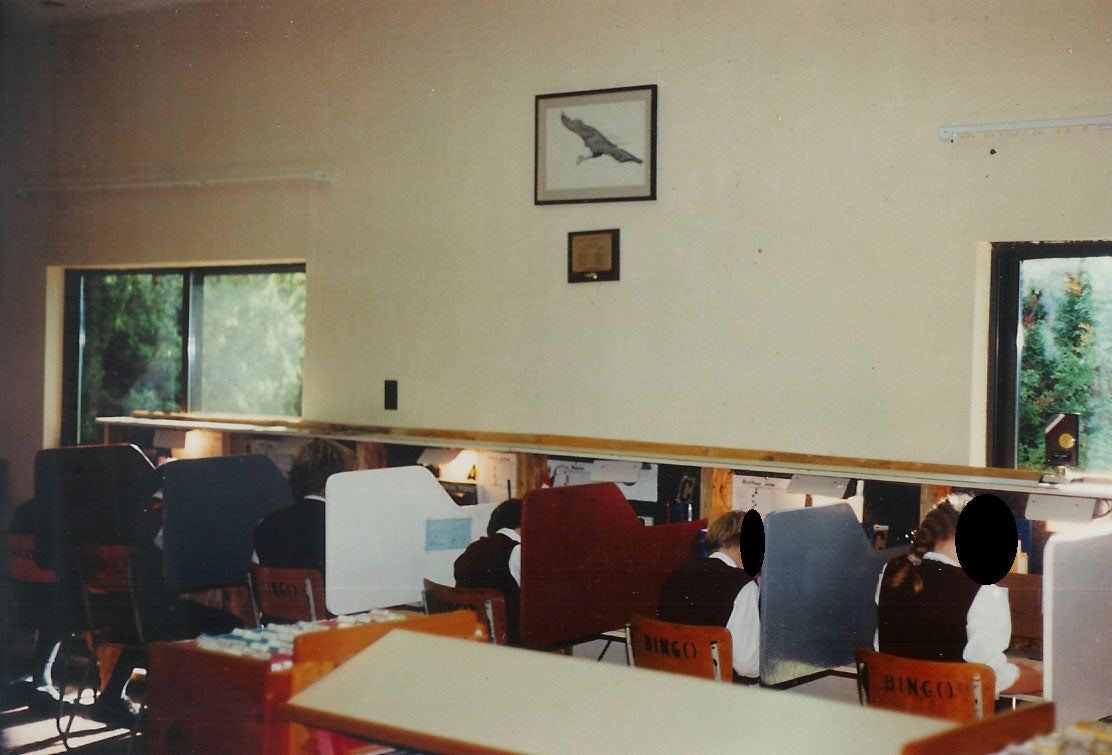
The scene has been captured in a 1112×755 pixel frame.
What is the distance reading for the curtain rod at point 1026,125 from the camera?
4.14 metres

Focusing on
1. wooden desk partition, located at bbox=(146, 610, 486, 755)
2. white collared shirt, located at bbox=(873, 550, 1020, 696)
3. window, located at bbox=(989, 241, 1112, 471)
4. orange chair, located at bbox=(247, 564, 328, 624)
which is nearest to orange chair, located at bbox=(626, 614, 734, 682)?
white collared shirt, located at bbox=(873, 550, 1020, 696)

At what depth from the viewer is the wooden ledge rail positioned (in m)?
4.42

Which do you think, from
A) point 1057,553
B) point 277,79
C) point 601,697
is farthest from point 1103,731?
point 277,79

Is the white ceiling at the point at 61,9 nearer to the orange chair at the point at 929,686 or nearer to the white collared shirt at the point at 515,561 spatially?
the white collared shirt at the point at 515,561

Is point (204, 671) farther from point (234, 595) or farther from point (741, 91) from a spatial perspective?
point (741, 91)

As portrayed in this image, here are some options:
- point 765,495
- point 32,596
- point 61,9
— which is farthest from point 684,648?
point 61,9

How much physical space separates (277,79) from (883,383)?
3887 mm

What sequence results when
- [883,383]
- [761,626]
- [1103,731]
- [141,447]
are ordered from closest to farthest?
[1103,731] < [761,626] < [883,383] < [141,447]

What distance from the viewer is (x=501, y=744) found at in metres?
1.78

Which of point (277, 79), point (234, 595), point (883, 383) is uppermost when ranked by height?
point (277, 79)

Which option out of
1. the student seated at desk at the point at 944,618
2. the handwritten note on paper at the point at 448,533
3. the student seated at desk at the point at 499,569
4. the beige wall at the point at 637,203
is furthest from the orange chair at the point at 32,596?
the student seated at desk at the point at 944,618

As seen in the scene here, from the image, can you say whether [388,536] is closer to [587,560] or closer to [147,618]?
[587,560]

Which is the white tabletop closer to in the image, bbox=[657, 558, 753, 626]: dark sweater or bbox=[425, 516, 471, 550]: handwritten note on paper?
bbox=[657, 558, 753, 626]: dark sweater

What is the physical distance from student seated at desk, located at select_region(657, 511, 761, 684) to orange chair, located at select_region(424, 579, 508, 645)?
0.57m
